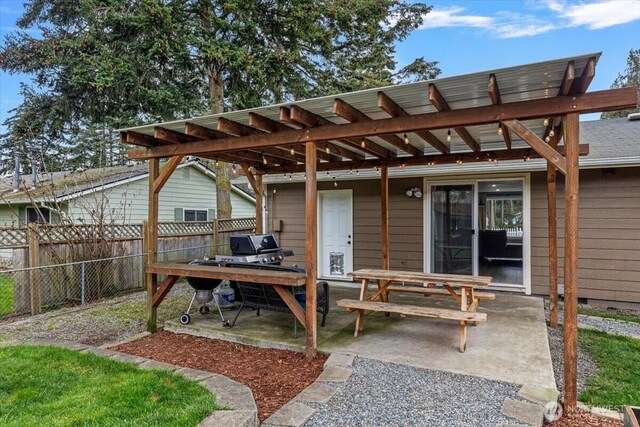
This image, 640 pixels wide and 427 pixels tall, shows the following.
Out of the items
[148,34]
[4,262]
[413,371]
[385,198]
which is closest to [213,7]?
[148,34]

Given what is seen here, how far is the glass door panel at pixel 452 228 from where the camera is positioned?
693 centimetres

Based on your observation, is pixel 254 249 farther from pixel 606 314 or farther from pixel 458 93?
pixel 606 314

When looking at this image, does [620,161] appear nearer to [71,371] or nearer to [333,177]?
[333,177]

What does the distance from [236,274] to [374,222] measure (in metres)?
3.99

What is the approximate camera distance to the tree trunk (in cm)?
985

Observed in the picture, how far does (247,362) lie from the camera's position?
3.72 m

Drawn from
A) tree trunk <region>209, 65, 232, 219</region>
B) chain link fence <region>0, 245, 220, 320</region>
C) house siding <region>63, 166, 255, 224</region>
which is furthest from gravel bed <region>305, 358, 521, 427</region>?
house siding <region>63, 166, 255, 224</region>

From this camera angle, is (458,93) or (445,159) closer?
(458,93)

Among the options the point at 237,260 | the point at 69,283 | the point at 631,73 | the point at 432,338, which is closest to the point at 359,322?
the point at 432,338

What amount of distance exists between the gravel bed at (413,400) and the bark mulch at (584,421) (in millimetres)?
299

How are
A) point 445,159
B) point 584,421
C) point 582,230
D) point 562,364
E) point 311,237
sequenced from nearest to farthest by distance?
point 584,421, point 562,364, point 311,237, point 445,159, point 582,230

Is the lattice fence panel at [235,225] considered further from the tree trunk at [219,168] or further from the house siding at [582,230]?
the house siding at [582,230]

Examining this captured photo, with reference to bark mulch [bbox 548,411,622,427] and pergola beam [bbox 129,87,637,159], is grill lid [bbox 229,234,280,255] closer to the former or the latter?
pergola beam [bbox 129,87,637,159]

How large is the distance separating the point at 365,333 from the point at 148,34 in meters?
8.54
